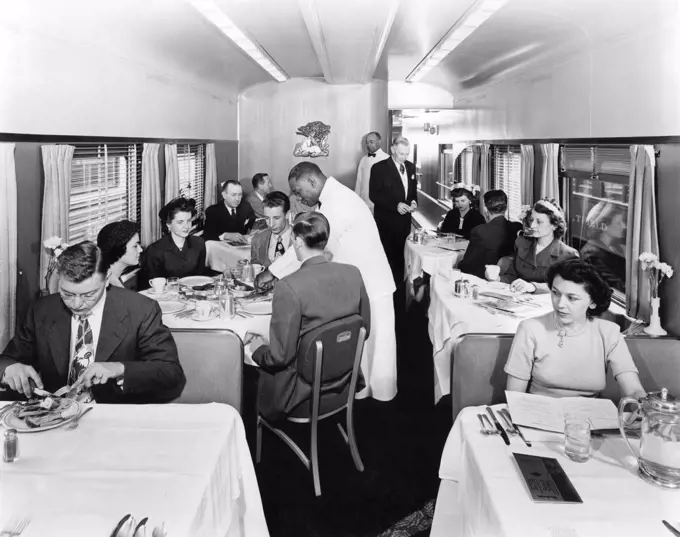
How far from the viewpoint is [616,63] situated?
15.3 feet

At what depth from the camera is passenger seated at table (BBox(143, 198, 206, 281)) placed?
195 inches

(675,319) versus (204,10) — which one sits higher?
(204,10)

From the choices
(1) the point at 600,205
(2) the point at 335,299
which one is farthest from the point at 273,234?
(1) the point at 600,205

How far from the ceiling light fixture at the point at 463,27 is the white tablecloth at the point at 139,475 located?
11.8ft

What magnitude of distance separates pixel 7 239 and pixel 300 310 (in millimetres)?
1849

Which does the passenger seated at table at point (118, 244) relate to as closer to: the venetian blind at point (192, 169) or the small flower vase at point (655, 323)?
the small flower vase at point (655, 323)

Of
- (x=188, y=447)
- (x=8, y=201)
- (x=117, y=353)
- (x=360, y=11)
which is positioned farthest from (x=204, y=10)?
(x=188, y=447)

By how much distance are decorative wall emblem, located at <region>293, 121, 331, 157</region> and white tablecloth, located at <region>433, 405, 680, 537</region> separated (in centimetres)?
833

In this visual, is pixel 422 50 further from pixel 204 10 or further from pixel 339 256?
pixel 339 256

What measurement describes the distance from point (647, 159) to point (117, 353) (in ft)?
11.2

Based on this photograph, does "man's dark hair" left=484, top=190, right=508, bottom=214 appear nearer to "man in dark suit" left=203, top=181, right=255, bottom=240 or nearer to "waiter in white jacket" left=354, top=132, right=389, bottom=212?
"man in dark suit" left=203, top=181, right=255, bottom=240

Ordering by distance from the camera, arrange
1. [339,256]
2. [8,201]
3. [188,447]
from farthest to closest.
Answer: [339,256] → [8,201] → [188,447]

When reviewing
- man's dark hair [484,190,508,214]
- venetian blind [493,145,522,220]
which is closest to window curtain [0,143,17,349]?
man's dark hair [484,190,508,214]

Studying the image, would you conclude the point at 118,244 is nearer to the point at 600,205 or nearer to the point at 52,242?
the point at 52,242
